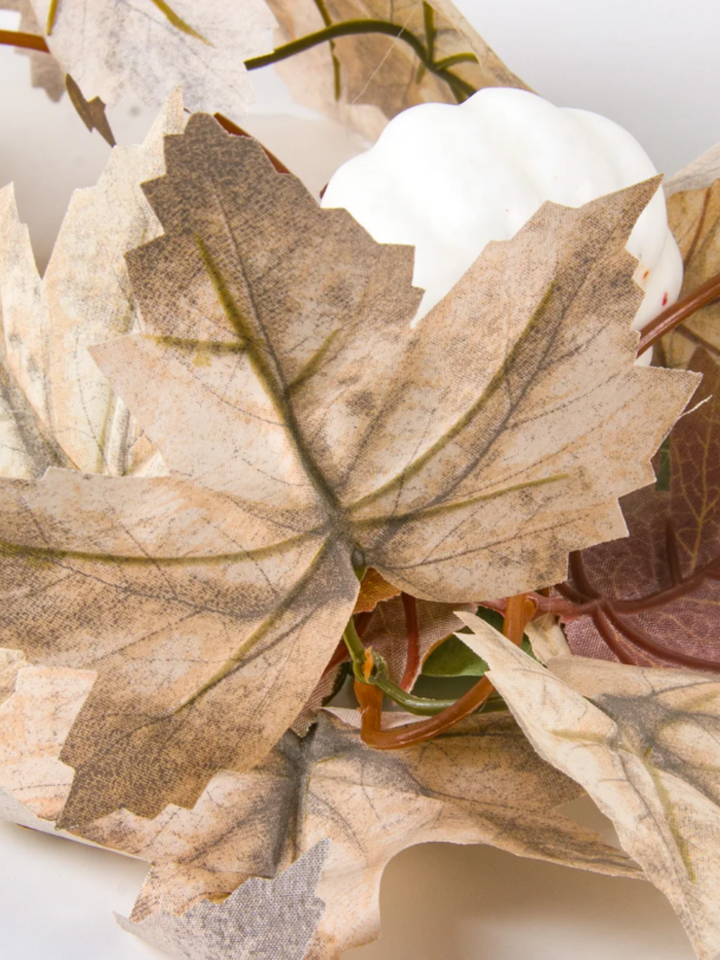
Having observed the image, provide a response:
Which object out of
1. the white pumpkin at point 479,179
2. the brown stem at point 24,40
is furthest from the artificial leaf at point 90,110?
the white pumpkin at point 479,179

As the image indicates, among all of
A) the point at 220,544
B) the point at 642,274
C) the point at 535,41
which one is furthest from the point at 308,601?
→ the point at 535,41

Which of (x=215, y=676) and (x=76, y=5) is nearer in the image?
(x=215, y=676)

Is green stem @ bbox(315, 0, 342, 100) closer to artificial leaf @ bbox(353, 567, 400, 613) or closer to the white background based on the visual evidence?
the white background

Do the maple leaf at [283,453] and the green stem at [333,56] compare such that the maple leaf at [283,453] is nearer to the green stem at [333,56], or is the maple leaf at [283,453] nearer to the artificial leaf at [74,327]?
the artificial leaf at [74,327]

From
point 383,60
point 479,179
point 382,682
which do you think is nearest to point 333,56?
point 383,60

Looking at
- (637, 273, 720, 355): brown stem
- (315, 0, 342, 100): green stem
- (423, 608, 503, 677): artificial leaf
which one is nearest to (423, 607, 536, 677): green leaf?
(423, 608, 503, 677): artificial leaf

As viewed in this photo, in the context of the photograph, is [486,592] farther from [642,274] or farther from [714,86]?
[714,86]
